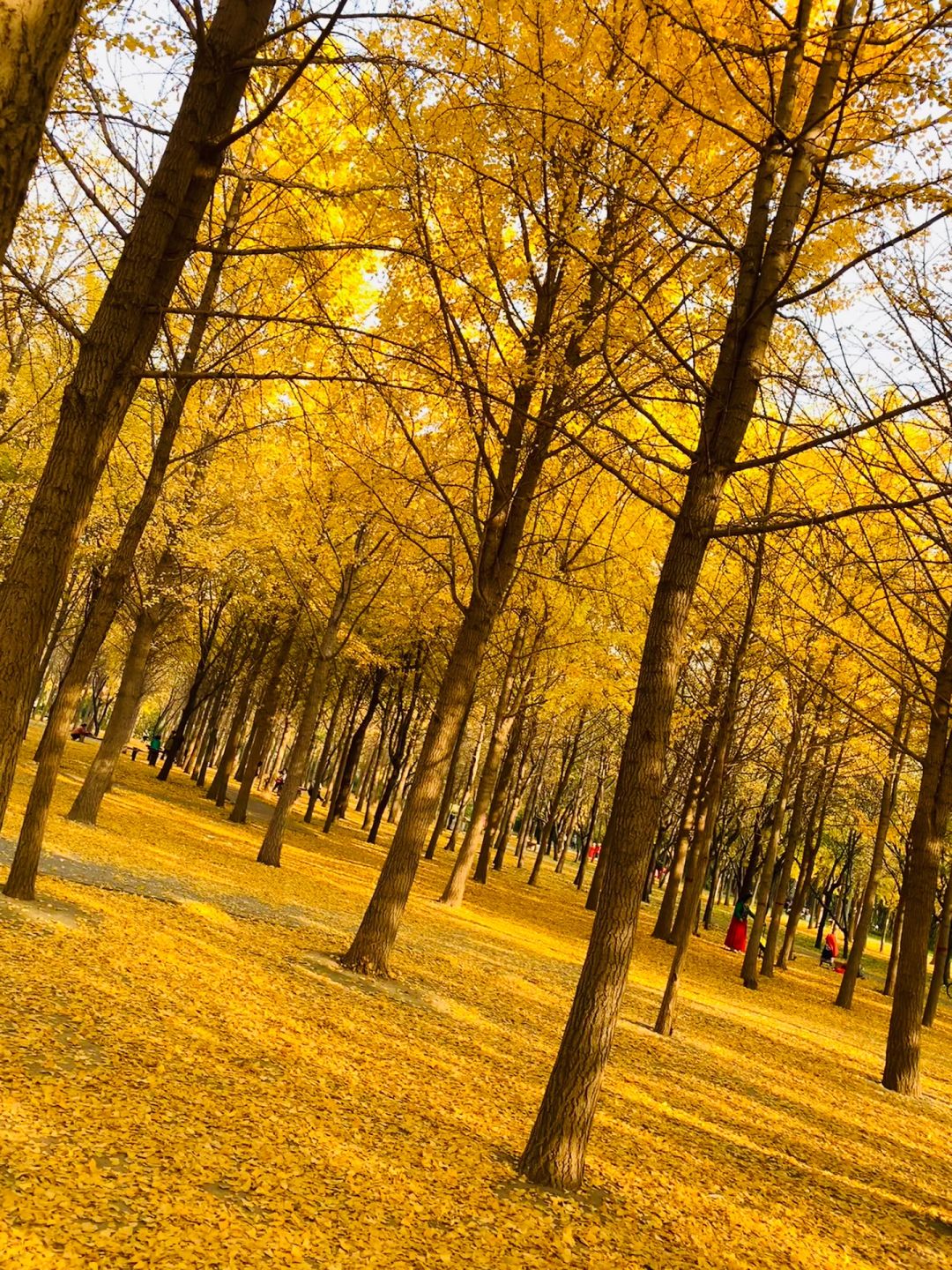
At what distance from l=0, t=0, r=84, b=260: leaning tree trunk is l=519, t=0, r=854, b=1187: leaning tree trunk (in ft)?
11.1

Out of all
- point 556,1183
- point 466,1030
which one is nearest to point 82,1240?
point 556,1183

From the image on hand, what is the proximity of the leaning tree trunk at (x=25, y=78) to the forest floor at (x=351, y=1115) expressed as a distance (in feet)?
9.95

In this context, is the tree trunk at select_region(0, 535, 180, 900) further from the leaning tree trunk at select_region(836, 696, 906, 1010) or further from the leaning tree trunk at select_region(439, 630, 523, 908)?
the leaning tree trunk at select_region(836, 696, 906, 1010)

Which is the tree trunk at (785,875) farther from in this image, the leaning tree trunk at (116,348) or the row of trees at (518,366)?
the leaning tree trunk at (116,348)

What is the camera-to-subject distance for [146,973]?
5543 mm

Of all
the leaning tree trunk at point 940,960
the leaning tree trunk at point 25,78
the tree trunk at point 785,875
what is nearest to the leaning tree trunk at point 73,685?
the leaning tree trunk at point 25,78

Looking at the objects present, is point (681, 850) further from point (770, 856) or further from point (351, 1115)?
point (351, 1115)

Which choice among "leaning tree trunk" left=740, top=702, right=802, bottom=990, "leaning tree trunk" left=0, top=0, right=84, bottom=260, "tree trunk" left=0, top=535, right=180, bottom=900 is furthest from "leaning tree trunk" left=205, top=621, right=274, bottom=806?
"leaning tree trunk" left=0, top=0, right=84, bottom=260

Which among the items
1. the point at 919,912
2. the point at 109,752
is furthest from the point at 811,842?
the point at 109,752

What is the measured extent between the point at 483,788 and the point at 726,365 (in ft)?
42.3

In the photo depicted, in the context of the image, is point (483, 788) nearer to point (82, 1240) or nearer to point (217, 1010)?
point (217, 1010)

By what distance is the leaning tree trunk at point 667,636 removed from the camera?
417 centimetres

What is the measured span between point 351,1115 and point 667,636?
3.14 m

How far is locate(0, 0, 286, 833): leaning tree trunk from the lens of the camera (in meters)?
3.73
